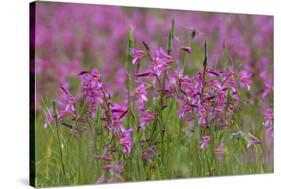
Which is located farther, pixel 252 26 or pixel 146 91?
pixel 252 26

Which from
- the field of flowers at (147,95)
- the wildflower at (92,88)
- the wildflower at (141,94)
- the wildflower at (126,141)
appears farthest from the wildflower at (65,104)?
the wildflower at (141,94)

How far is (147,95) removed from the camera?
6750 mm

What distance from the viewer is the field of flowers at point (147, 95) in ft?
21.1

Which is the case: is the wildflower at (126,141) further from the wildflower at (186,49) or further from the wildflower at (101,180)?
the wildflower at (186,49)

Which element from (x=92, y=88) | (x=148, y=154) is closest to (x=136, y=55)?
(x=92, y=88)

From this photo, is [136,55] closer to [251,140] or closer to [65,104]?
[65,104]

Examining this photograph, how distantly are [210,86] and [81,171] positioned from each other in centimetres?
144

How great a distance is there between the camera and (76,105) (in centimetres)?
649

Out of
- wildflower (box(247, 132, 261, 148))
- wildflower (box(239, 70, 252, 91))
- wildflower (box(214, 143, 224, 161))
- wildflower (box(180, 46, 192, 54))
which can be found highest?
wildflower (box(180, 46, 192, 54))

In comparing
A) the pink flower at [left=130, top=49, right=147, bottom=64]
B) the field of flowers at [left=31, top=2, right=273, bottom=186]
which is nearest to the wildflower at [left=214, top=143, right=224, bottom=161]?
the field of flowers at [left=31, top=2, right=273, bottom=186]

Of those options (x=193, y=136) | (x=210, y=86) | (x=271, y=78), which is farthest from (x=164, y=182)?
(x=271, y=78)

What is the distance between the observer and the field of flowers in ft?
21.1

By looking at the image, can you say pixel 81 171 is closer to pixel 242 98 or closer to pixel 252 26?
pixel 242 98

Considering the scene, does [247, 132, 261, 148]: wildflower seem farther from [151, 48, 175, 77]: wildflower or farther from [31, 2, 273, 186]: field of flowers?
[151, 48, 175, 77]: wildflower
